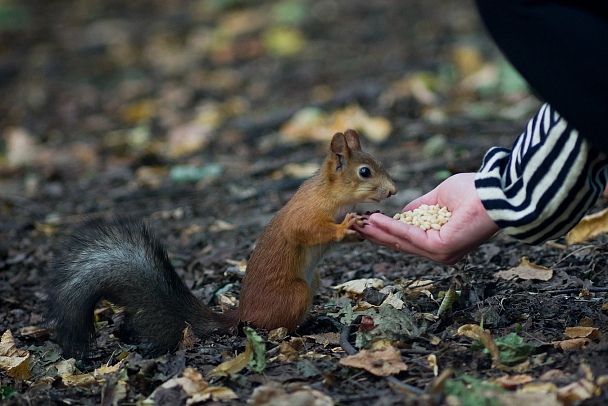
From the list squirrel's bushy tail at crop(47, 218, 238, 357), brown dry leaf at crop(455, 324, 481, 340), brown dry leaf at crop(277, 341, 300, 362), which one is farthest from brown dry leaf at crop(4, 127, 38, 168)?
brown dry leaf at crop(455, 324, 481, 340)

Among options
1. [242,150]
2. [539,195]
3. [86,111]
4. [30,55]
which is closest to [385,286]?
[539,195]

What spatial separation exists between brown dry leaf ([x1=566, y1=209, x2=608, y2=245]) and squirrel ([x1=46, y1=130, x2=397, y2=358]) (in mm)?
953

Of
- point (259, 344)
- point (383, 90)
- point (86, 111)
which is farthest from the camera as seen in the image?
point (86, 111)

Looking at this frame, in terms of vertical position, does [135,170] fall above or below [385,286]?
above

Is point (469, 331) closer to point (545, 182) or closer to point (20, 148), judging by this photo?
point (545, 182)

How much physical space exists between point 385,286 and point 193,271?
3.24ft

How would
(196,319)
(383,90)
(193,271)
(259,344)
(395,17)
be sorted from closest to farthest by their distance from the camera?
(259,344) < (196,319) < (193,271) < (383,90) < (395,17)

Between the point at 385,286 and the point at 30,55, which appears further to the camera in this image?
the point at 30,55

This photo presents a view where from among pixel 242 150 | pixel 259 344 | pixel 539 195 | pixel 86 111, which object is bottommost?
pixel 259 344

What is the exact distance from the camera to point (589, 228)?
355 centimetres

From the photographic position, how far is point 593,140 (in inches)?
87.4

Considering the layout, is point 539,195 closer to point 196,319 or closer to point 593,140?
point 593,140

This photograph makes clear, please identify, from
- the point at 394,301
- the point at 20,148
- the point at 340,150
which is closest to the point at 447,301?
the point at 394,301

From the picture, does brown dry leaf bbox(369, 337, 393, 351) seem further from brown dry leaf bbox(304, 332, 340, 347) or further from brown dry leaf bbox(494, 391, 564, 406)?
brown dry leaf bbox(494, 391, 564, 406)
